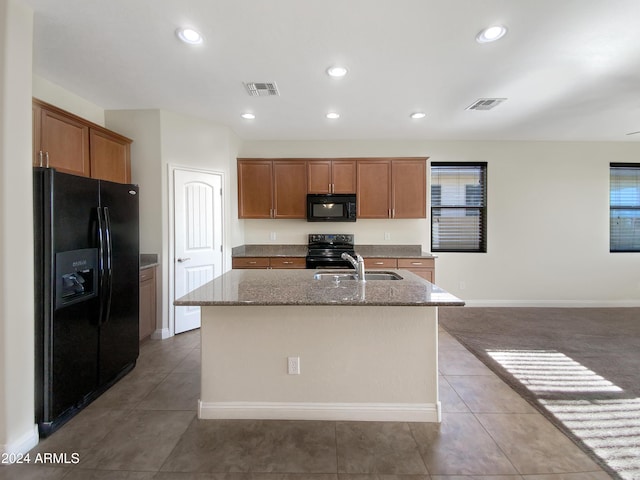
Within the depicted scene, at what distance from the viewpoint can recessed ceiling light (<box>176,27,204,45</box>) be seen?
197cm

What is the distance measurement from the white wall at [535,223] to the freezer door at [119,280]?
95.7 inches

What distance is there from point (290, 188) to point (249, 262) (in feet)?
4.12

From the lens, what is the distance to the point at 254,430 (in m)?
1.83

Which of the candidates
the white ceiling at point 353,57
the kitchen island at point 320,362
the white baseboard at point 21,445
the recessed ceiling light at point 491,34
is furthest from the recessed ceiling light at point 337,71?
the white baseboard at point 21,445

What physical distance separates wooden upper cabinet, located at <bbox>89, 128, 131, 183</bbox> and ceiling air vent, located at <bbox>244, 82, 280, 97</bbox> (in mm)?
1527

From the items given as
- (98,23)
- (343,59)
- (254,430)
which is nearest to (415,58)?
(343,59)

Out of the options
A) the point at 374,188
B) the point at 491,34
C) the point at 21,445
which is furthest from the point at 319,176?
the point at 21,445

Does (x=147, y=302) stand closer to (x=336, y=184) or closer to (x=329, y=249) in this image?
(x=329, y=249)

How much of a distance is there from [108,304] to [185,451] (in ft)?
4.05

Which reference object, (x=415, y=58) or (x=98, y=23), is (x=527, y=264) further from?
(x=98, y=23)

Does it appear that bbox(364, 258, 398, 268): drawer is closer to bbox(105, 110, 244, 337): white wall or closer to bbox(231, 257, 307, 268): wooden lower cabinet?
bbox(231, 257, 307, 268): wooden lower cabinet

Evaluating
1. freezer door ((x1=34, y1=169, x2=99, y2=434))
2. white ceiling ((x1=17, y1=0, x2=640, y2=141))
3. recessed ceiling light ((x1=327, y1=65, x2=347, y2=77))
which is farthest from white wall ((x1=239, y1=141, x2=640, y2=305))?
freezer door ((x1=34, y1=169, x2=99, y2=434))

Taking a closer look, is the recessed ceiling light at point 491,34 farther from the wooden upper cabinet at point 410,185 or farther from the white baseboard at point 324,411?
the white baseboard at point 324,411

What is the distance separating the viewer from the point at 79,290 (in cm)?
198
